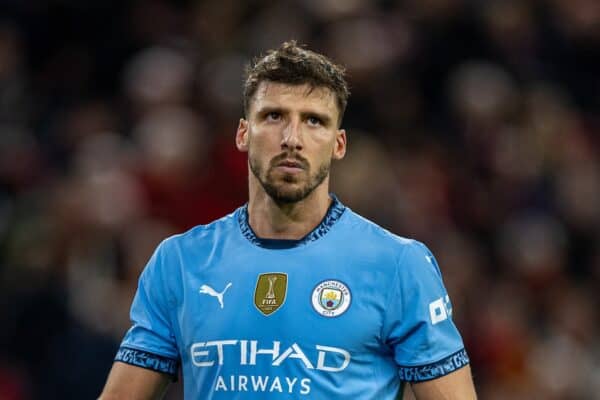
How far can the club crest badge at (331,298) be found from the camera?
4891mm

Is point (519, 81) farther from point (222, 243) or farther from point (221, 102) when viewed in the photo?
point (222, 243)

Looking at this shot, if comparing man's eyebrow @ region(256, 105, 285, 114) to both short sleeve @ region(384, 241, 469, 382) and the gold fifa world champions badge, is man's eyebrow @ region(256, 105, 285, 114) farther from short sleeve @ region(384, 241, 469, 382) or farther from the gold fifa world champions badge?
short sleeve @ region(384, 241, 469, 382)

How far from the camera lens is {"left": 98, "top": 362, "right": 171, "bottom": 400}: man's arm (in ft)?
16.7

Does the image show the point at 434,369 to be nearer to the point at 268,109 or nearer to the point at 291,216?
the point at 291,216

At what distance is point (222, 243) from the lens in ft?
17.1

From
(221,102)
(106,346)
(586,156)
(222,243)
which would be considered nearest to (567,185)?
(586,156)

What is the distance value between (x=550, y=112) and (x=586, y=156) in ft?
1.78

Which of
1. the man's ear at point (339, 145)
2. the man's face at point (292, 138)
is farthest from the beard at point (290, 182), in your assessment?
the man's ear at point (339, 145)

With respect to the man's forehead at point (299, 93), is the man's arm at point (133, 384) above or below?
below

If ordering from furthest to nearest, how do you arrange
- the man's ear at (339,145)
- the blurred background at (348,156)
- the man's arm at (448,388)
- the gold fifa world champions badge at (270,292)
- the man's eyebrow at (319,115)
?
the blurred background at (348,156) → the man's ear at (339,145) → the man's eyebrow at (319,115) → the gold fifa world champions badge at (270,292) → the man's arm at (448,388)

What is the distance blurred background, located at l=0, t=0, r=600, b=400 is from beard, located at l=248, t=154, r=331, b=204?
3.59 m

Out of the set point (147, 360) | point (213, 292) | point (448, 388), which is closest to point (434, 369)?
point (448, 388)

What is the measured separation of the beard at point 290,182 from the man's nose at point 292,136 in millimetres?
45

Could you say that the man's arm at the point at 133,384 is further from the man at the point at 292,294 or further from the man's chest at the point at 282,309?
the man's chest at the point at 282,309
